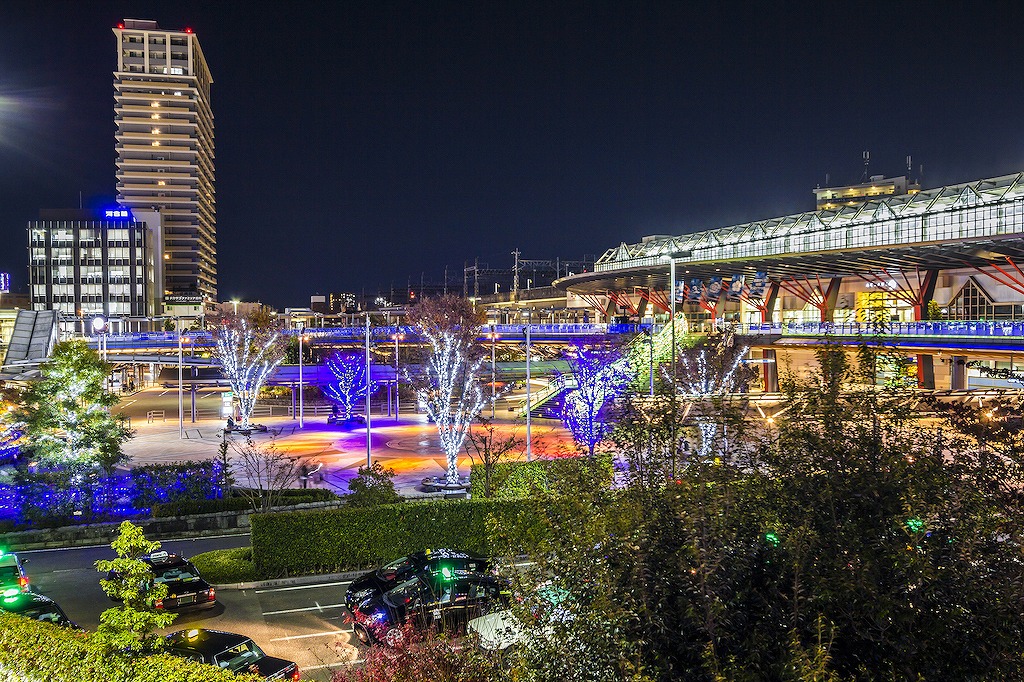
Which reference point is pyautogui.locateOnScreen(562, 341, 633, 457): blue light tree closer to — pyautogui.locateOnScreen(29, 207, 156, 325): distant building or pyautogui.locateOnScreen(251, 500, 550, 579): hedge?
pyautogui.locateOnScreen(251, 500, 550, 579): hedge

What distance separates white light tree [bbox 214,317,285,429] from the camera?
148ft

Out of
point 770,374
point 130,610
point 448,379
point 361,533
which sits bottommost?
point 361,533

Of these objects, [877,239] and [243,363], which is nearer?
[243,363]

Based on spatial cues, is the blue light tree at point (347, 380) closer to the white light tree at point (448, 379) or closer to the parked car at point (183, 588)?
the white light tree at point (448, 379)

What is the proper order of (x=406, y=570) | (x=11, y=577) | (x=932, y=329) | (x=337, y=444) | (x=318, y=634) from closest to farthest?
(x=318, y=634)
(x=406, y=570)
(x=11, y=577)
(x=337, y=444)
(x=932, y=329)

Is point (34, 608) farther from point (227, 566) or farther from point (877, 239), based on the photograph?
point (877, 239)

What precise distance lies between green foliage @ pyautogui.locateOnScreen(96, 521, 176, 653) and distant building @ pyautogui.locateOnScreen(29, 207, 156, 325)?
12404 cm

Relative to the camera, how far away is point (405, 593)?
14094 millimetres

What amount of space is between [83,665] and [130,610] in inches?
27.5

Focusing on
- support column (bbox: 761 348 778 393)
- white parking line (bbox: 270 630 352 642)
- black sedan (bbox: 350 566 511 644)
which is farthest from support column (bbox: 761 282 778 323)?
white parking line (bbox: 270 630 352 642)

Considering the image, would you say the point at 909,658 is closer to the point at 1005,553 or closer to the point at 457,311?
the point at 1005,553

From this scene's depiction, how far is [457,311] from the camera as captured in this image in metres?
40.5

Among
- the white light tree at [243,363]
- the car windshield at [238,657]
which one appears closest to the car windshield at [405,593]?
the car windshield at [238,657]

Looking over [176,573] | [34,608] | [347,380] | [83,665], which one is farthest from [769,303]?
[83,665]
